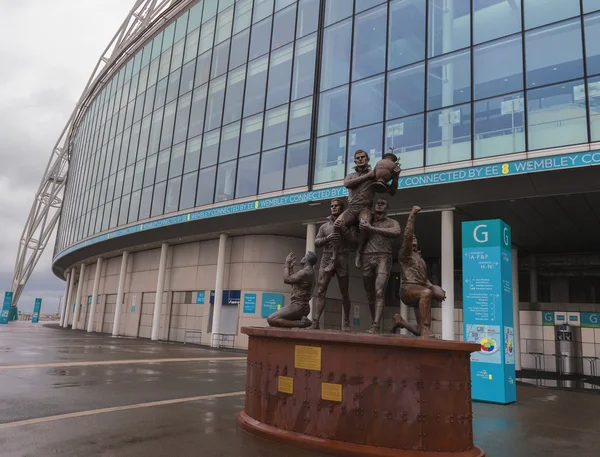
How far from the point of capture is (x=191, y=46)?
31656 millimetres

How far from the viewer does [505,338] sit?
11445mm

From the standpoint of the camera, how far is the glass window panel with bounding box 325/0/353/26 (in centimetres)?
2206

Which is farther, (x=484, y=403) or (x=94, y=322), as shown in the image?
(x=94, y=322)

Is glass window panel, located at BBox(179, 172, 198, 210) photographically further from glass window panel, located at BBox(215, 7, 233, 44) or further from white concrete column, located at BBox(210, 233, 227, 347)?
glass window panel, located at BBox(215, 7, 233, 44)

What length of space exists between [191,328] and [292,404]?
2528 centimetres

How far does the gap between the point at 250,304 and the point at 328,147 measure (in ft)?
34.4

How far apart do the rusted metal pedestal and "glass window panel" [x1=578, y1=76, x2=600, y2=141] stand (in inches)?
473

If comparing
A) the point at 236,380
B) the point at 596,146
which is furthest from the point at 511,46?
the point at 236,380

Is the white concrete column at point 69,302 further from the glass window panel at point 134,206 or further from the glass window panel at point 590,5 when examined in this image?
the glass window panel at point 590,5

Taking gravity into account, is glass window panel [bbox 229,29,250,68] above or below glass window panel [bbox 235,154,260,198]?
above

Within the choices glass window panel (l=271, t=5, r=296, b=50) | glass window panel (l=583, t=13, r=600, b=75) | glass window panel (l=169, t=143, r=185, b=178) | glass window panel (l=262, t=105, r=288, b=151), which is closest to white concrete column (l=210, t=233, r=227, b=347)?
glass window panel (l=169, t=143, r=185, b=178)

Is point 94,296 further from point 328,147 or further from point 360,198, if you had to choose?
point 360,198

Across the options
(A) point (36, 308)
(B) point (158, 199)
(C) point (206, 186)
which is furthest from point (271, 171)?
(A) point (36, 308)

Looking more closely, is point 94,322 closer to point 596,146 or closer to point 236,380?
point 236,380
